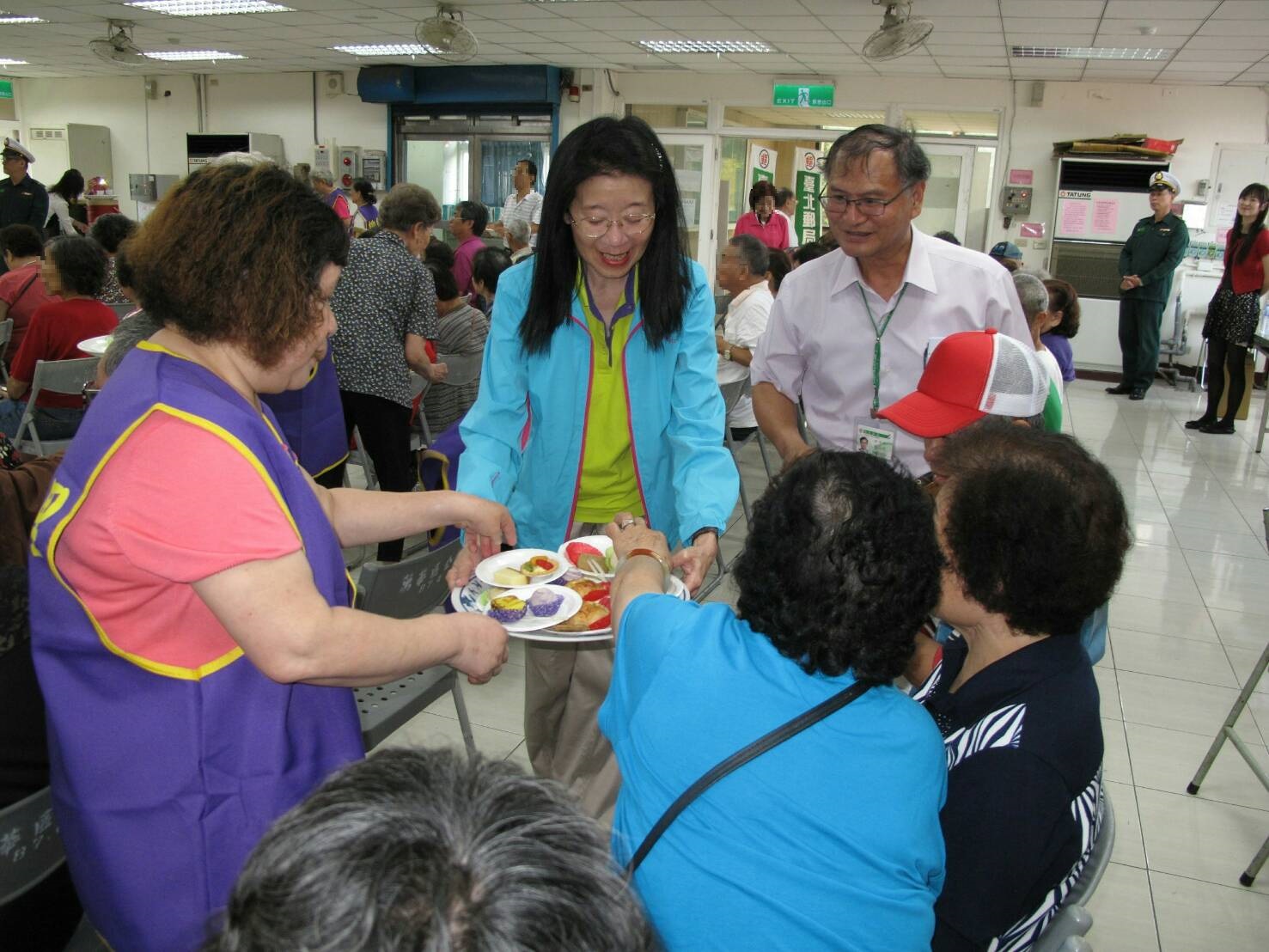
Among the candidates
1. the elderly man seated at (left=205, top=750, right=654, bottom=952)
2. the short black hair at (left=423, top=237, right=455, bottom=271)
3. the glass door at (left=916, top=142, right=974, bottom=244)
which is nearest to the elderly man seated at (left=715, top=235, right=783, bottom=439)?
the short black hair at (left=423, top=237, right=455, bottom=271)

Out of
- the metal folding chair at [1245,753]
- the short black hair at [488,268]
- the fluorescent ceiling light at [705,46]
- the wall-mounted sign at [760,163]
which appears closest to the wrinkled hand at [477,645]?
the metal folding chair at [1245,753]

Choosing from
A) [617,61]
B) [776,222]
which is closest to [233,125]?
[617,61]

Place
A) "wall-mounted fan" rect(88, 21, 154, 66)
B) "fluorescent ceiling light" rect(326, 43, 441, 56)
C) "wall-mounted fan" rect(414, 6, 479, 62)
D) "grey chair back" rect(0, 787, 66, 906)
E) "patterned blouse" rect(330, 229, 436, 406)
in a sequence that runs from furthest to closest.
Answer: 1. "fluorescent ceiling light" rect(326, 43, 441, 56)
2. "wall-mounted fan" rect(88, 21, 154, 66)
3. "wall-mounted fan" rect(414, 6, 479, 62)
4. "patterned blouse" rect(330, 229, 436, 406)
5. "grey chair back" rect(0, 787, 66, 906)

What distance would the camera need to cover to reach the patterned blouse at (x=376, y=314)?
12.7 feet

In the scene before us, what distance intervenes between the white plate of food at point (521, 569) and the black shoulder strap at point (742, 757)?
30.0 inches

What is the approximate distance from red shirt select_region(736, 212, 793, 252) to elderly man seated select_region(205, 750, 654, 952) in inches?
345

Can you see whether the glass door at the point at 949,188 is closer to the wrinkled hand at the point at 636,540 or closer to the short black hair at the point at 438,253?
the short black hair at the point at 438,253

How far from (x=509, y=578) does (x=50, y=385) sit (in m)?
3.59

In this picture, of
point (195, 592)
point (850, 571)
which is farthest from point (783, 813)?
point (195, 592)

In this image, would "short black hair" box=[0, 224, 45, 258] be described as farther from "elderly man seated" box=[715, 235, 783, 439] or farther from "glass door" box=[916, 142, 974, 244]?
"glass door" box=[916, 142, 974, 244]

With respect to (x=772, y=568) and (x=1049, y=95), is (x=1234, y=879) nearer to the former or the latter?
(x=772, y=568)

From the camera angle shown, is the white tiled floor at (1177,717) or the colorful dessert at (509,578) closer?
the colorful dessert at (509,578)

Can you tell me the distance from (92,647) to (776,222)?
8.75m

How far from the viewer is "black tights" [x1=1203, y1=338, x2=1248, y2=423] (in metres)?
7.77
